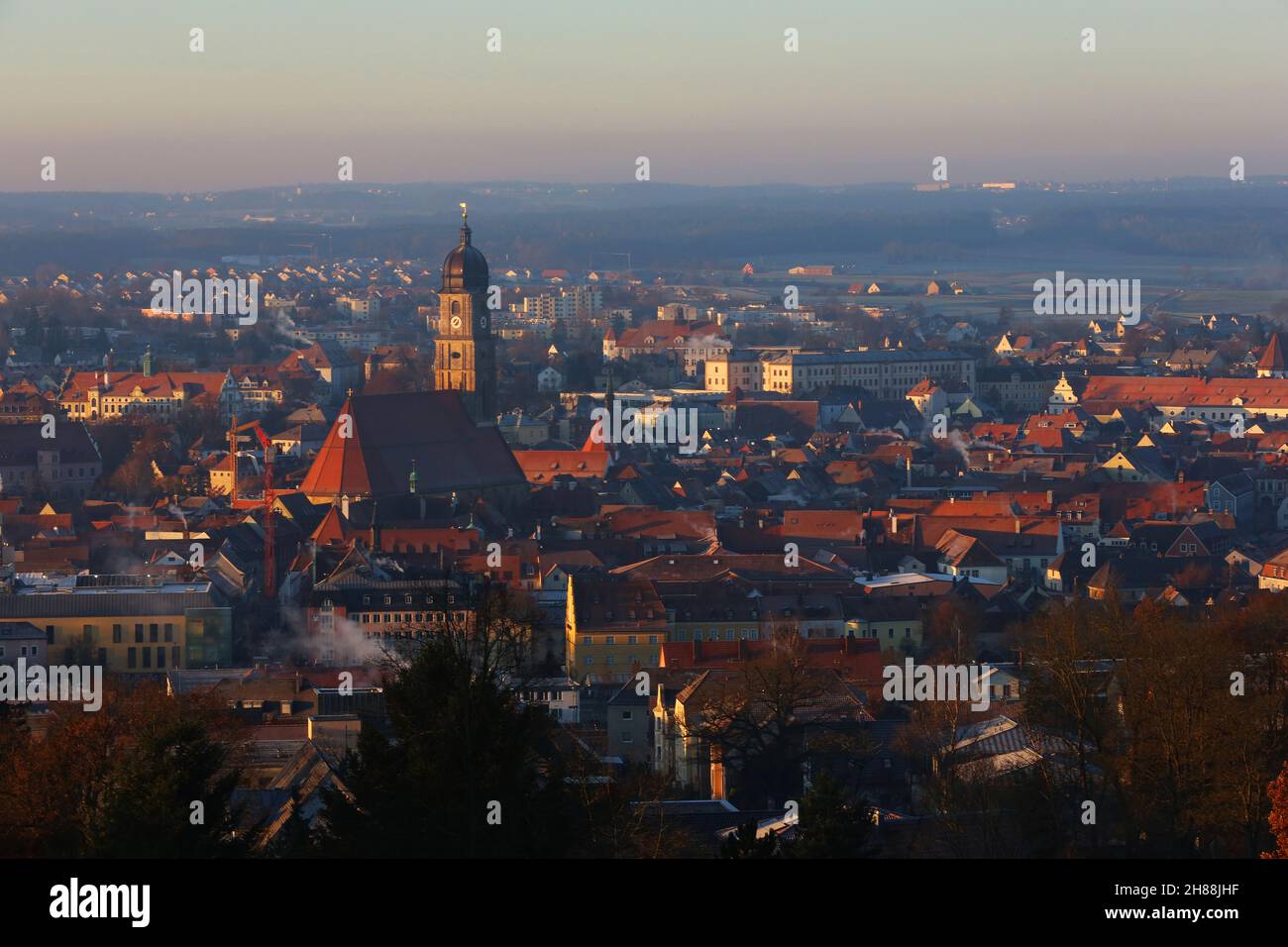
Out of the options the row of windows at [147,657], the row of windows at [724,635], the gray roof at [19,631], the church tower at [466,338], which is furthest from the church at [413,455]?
the row of windows at [724,635]

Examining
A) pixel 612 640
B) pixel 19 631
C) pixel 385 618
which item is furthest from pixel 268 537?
pixel 612 640

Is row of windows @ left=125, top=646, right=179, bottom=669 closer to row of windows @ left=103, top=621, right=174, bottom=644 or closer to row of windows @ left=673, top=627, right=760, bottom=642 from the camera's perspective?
row of windows @ left=103, top=621, right=174, bottom=644

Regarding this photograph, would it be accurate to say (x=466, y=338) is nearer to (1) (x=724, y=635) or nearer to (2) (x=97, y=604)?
(2) (x=97, y=604)

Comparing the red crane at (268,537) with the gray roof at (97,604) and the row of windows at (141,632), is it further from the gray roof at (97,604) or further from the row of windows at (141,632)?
the row of windows at (141,632)

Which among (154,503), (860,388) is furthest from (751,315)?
(154,503)

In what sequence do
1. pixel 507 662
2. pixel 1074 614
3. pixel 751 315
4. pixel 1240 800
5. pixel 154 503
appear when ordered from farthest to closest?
pixel 751 315
pixel 154 503
pixel 1074 614
pixel 1240 800
pixel 507 662
